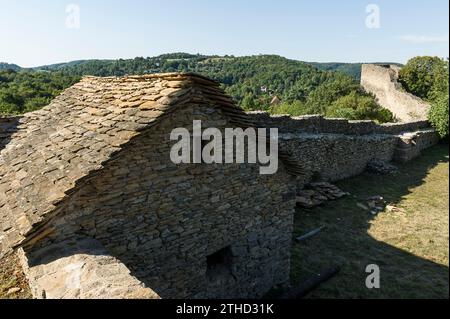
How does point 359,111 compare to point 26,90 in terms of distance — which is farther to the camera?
point 26,90

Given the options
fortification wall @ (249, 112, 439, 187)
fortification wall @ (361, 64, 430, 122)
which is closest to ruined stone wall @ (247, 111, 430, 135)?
fortification wall @ (249, 112, 439, 187)

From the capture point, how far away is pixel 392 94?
102 feet

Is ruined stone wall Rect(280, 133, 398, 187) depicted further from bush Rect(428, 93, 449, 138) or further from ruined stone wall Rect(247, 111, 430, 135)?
bush Rect(428, 93, 449, 138)

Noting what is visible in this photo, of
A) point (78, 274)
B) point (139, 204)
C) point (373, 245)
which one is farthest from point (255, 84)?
point (78, 274)

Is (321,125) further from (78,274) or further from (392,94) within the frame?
(392,94)

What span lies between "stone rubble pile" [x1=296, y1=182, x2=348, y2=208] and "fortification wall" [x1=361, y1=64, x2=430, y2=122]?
1370 cm

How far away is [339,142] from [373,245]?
6819mm

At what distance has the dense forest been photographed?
2969 cm

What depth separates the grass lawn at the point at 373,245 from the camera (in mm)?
8328

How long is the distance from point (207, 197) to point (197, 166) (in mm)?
660

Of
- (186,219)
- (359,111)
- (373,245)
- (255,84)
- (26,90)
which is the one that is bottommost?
(373,245)

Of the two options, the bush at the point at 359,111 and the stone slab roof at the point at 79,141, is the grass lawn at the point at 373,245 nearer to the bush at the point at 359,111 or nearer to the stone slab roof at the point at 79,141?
the stone slab roof at the point at 79,141

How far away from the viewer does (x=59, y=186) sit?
16.4 feet
